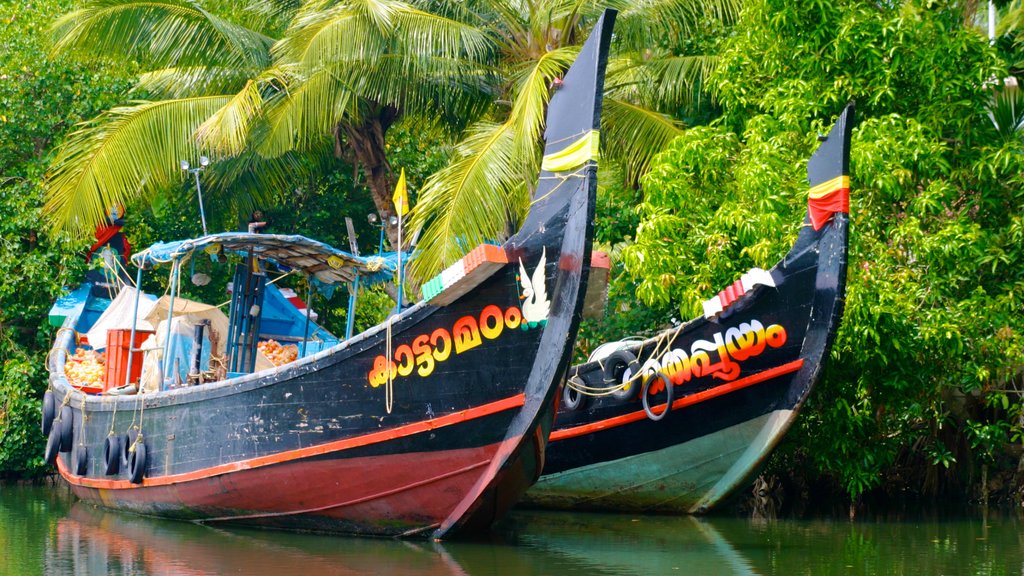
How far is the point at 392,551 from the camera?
8.46m

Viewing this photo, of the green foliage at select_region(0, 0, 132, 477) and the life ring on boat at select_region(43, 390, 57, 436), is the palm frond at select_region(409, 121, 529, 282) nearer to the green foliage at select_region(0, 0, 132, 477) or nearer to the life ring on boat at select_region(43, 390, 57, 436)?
the life ring on boat at select_region(43, 390, 57, 436)

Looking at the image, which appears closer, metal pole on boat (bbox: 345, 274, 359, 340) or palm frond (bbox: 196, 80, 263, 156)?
metal pole on boat (bbox: 345, 274, 359, 340)

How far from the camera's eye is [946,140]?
11.3 metres

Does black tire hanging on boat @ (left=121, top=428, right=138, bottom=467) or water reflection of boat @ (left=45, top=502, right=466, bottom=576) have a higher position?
black tire hanging on boat @ (left=121, top=428, right=138, bottom=467)

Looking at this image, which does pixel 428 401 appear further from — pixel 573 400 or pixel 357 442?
pixel 573 400

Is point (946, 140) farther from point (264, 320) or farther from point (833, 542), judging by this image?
point (264, 320)

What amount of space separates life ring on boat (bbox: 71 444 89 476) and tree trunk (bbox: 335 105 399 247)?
442 cm

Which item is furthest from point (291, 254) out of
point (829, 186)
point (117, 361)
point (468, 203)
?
point (829, 186)

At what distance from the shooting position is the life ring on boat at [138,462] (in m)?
10.4

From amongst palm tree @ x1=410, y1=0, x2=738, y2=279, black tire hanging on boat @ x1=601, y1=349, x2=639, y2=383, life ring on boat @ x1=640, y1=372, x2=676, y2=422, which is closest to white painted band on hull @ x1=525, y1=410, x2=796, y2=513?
life ring on boat @ x1=640, y1=372, x2=676, y2=422

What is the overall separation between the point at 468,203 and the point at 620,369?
81.7 inches

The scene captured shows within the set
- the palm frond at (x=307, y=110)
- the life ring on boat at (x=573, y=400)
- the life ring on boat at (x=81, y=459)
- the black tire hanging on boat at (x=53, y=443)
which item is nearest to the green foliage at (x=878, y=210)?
the life ring on boat at (x=573, y=400)

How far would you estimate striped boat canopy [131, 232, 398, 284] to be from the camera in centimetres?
965

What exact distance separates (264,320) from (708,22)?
590 centimetres
